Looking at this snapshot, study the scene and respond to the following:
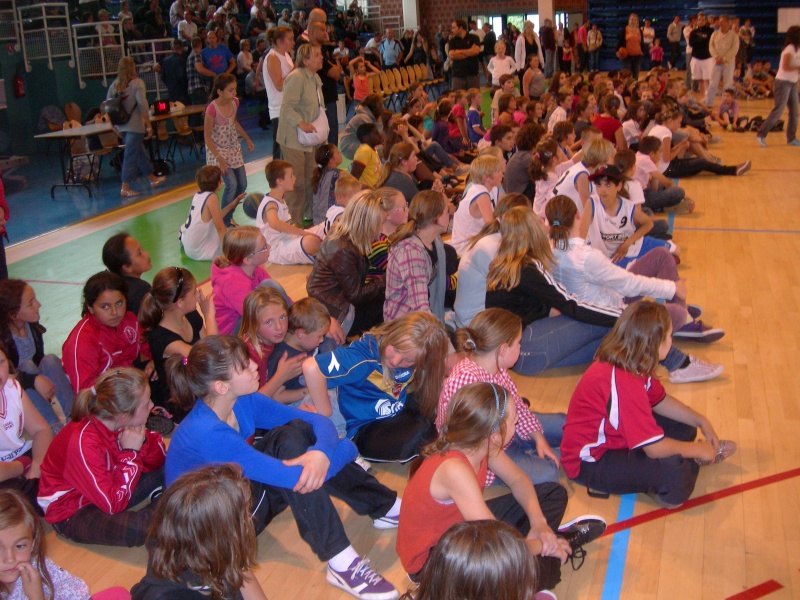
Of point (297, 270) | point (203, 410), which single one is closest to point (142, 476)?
point (203, 410)

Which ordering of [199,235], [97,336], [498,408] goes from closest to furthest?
1. [498,408]
2. [97,336]
3. [199,235]

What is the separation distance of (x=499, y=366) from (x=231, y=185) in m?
4.88

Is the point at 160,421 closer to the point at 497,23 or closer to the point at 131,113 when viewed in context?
the point at 131,113

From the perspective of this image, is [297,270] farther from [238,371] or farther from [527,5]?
[527,5]

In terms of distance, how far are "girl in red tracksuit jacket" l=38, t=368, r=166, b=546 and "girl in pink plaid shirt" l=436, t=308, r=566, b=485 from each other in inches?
47.2

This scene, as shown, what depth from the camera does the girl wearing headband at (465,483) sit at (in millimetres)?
2248

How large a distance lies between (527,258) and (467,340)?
3.51 feet

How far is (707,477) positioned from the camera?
10.8 ft

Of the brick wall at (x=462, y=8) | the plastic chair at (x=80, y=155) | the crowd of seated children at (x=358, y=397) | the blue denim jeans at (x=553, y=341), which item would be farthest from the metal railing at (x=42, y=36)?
the brick wall at (x=462, y=8)

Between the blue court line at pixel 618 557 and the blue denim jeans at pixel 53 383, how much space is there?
2.54 metres

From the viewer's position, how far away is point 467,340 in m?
3.14

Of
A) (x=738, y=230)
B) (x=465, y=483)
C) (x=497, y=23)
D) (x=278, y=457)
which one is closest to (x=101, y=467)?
(x=278, y=457)

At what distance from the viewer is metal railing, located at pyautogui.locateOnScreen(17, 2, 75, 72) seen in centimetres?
1161

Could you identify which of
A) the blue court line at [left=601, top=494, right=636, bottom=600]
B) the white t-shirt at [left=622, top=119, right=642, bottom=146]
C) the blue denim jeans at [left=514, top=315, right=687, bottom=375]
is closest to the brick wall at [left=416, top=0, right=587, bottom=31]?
the white t-shirt at [left=622, top=119, right=642, bottom=146]
